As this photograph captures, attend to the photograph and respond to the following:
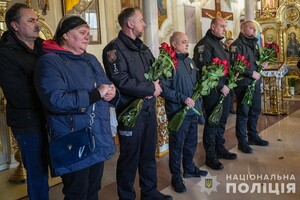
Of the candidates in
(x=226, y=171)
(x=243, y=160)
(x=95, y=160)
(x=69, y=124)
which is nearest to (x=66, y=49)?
(x=69, y=124)

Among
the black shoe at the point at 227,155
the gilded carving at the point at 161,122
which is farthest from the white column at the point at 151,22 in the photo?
the black shoe at the point at 227,155

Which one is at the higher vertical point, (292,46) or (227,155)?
(292,46)

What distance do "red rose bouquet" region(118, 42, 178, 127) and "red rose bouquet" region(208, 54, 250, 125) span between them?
3.65ft

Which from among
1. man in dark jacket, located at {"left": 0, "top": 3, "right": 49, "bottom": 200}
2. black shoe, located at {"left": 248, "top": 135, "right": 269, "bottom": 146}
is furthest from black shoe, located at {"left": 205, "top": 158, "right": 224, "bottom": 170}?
man in dark jacket, located at {"left": 0, "top": 3, "right": 49, "bottom": 200}

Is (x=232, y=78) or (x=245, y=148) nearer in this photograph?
(x=232, y=78)

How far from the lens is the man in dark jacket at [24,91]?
211cm

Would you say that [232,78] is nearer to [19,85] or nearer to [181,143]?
[181,143]

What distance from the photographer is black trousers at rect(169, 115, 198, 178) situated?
3.12 m

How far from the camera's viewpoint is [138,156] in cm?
261

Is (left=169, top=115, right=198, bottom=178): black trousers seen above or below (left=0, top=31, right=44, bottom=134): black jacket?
below

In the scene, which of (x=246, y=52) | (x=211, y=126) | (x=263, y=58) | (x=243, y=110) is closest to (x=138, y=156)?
(x=211, y=126)

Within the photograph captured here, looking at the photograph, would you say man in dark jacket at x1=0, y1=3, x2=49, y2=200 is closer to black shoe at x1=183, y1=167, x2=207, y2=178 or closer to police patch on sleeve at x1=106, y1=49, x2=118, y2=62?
police patch on sleeve at x1=106, y1=49, x2=118, y2=62

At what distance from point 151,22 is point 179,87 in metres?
1.80

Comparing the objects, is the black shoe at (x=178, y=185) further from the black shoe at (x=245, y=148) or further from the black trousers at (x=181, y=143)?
the black shoe at (x=245, y=148)
